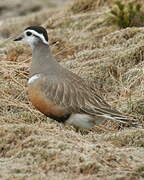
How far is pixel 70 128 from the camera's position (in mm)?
7816

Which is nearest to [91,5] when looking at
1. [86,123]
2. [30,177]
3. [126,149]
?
[86,123]

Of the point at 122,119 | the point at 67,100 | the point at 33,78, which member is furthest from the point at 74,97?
the point at 122,119

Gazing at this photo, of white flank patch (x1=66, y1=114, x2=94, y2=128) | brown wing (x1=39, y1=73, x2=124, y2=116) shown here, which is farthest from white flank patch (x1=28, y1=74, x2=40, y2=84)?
white flank patch (x1=66, y1=114, x2=94, y2=128)

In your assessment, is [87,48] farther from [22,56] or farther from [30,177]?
[30,177]

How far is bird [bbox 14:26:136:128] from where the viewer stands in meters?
7.31

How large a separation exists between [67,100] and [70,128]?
522mm

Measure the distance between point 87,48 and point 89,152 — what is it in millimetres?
4821

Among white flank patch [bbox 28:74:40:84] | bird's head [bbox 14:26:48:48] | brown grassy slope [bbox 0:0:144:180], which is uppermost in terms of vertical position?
bird's head [bbox 14:26:48:48]

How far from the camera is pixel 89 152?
6.15 metres

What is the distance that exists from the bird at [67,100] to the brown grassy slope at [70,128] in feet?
0.49

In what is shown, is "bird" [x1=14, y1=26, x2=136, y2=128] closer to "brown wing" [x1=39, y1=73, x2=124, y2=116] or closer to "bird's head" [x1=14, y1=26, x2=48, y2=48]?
"brown wing" [x1=39, y1=73, x2=124, y2=116]

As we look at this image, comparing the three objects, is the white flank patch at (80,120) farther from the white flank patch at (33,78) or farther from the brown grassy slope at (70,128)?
the white flank patch at (33,78)

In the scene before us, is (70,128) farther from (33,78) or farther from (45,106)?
(33,78)

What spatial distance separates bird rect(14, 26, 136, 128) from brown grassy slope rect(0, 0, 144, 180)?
150 millimetres
